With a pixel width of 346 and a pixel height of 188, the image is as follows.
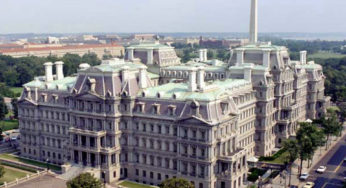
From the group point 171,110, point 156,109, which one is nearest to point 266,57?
point 171,110

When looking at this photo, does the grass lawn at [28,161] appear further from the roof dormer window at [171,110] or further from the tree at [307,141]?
the tree at [307,141]

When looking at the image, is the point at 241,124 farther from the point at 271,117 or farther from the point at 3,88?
the point at 3,88

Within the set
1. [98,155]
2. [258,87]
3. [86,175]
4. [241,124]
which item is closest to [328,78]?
[258,87]

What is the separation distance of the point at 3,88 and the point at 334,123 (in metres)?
151

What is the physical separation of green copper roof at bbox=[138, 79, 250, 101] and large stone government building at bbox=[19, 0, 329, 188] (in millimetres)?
240

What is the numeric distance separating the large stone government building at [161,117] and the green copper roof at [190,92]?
240mm

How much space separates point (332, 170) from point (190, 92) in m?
43.3

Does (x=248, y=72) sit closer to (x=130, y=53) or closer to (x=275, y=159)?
(x=275, y=159)

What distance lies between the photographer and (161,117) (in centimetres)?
9006

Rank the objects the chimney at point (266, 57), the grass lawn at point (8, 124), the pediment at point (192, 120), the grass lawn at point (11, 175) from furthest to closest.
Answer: the grass lawn at point (8, 124), the chimney at point (266, 57), the grass lawn at point (11, 175), the pediment at point (192, 120)

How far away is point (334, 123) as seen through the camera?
116 metres

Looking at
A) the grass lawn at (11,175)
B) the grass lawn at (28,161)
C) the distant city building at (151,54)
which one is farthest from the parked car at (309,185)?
the grass lawn at (11,175)

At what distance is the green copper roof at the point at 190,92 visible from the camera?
85625mm

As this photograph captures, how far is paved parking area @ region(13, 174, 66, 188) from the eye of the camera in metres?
90.6
